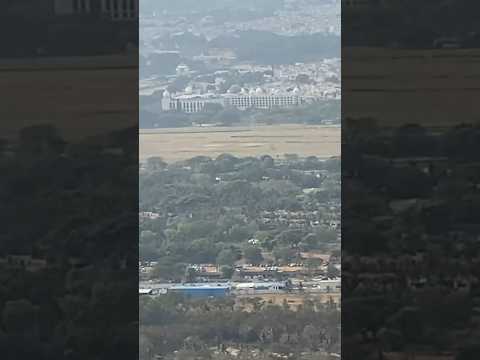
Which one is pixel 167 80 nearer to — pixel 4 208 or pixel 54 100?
pixel 54 100

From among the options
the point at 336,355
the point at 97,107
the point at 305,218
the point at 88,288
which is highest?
the point at 97,107

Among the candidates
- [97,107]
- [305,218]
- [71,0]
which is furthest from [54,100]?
[305,218]

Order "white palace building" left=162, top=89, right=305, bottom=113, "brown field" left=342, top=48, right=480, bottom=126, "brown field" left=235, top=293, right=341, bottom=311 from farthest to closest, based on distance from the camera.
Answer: "white palace building" left=162, top=89, right=305, bottom=113 → "brown field" left=235, top=293, right=341, bottom=311 → "brown field" left=342, top=48, right=480, bottom=126

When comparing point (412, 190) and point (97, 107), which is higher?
point (97, 107)

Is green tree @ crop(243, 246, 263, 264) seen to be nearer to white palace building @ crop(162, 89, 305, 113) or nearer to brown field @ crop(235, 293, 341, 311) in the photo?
brown field @ crop(235, 293, 341, 311)

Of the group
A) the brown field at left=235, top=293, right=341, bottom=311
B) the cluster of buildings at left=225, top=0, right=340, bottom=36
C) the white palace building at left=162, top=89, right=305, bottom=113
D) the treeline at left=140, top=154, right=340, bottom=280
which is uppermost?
the cluster of buildings at left=225, top=0, right=340, bottom=36

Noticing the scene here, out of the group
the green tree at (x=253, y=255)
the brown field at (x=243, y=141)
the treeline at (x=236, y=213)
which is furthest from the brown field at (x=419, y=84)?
the green tree at (x=253, y=255)

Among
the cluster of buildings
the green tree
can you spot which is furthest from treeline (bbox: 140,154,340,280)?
the cluster of buildings

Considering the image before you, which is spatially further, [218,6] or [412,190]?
[218,6]

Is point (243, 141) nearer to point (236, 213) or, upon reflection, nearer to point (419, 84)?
point (236, 213)
